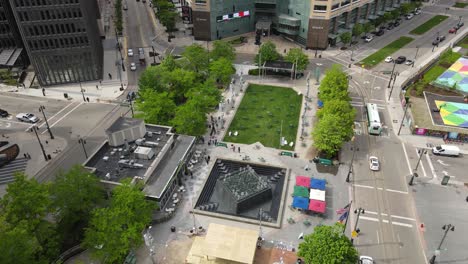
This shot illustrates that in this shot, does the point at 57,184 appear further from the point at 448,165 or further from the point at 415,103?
the point at 415,103

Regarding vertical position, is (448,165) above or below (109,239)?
below

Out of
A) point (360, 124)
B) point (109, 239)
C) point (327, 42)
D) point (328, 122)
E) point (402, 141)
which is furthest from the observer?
point (327, 42)

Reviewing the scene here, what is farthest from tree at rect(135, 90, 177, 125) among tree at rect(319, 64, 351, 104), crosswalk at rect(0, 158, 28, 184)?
tree at rect(319, 64, 351, 104)

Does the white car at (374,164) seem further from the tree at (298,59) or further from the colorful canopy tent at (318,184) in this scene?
the tree at (298,59)

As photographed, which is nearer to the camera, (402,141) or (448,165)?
(448,165)

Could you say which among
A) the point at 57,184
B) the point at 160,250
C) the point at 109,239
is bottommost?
the point at 160,250

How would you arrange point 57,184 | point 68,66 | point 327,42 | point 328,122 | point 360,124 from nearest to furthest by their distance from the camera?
1. point 57,184
2. point 328,122
3. point 360,124
4. point 68,66
5. point 327,42

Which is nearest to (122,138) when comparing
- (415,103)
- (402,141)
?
(402,141)

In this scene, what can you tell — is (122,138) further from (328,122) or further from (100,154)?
(328,122)
